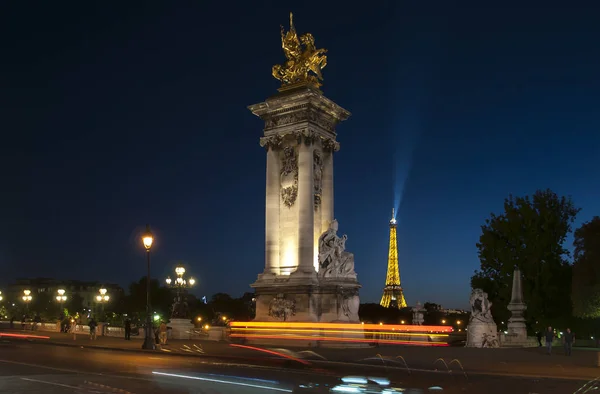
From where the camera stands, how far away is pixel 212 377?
19.6 metres

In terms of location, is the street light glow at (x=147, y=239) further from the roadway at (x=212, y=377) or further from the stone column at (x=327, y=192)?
the stone column at (x=327, y=192)

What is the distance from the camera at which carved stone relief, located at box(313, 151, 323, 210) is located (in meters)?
41.3

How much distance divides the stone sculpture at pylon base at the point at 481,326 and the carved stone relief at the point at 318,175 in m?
10.8

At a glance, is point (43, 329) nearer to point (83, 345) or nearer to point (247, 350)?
point (83, 345)

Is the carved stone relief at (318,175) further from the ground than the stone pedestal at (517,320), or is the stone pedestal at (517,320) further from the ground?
the carved stone relief at (318,175)

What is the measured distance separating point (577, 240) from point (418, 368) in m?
31.6

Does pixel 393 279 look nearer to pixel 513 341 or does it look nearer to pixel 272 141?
pixel 513 341

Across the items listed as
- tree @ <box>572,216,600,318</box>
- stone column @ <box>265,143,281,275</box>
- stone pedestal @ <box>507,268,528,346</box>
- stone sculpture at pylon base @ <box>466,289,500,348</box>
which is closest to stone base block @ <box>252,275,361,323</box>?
stone column @ <box>265,143,281,275</box>

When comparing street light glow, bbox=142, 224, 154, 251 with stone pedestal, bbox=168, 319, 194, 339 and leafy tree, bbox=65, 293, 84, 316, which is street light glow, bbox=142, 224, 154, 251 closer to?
stone pedestal, bbox=168, 319, 194, 339

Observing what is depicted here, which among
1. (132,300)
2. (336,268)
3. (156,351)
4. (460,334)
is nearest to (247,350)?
(156,351)

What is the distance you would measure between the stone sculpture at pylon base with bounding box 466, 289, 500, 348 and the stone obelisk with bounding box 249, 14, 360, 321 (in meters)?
7.06

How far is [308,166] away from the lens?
40250 millimetres

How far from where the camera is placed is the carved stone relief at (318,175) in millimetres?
41344

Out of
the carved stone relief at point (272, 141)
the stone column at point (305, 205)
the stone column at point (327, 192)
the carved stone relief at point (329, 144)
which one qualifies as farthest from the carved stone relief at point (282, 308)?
the carved stone relief at point (329, 144)
